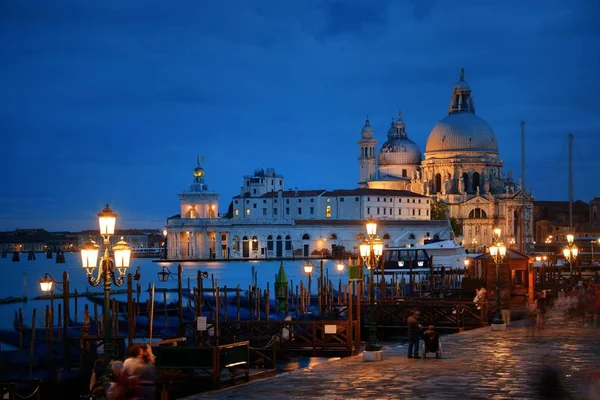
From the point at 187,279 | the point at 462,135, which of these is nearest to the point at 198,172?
the point at 462,135

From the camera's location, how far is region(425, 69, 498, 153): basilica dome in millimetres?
138125

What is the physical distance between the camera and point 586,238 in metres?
122

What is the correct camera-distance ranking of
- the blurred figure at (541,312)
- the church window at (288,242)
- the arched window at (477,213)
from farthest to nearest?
A: 1. the arched window at (477,213)
2. the church window at (288,242)
3. the blurred figure at (541,312)

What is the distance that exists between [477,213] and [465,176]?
5.29 metres

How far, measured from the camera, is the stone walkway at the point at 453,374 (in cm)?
1583

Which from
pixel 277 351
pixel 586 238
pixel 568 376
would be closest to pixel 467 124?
pixel 586 238

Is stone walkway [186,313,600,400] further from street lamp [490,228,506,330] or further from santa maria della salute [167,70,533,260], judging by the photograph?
santa maria della salute [167,70,533,260]

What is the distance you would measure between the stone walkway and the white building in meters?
101

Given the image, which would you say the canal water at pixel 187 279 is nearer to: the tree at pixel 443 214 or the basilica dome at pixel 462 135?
the tree at pixel 443 214

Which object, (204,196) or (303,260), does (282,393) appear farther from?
(204,196)

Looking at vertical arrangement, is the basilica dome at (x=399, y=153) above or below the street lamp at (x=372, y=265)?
above

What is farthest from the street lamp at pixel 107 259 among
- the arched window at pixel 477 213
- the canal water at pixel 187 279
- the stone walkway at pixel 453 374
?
the arched window at pixel 477 213

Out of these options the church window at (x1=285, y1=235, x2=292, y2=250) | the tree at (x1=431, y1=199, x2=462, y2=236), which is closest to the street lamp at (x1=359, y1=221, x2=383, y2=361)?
the church window at (x1=285, y1=235, x2=292, y2=250)

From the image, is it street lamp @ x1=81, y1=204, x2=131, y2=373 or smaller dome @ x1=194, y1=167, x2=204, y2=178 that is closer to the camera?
street lamp @ x1=81, y1=204, x2=131, y2=373
